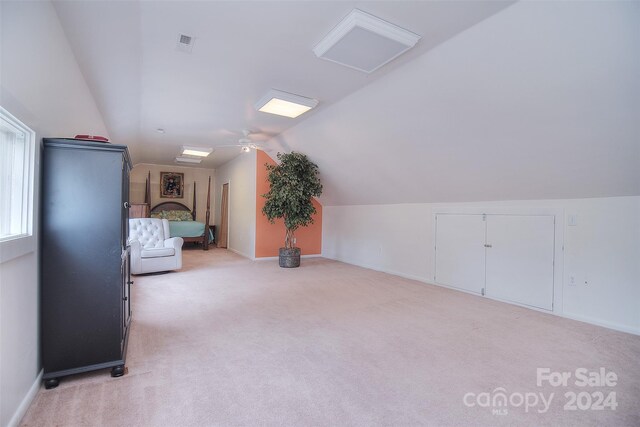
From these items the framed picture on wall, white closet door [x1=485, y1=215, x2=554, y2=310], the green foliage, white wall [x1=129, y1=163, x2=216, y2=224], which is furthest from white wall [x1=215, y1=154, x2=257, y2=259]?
white closet door [x1=485, y1=215, x2=554, y2=310]

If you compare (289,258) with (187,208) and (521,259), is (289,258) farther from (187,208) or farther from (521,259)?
(187,208)

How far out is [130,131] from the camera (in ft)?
17.6

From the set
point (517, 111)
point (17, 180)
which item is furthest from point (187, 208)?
point (517, 111)

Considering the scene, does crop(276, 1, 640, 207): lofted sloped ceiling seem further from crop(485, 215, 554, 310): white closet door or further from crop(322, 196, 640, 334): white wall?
crop(485, 215, 554, 310): white closet door

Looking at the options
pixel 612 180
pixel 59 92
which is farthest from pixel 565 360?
pixel 59 92

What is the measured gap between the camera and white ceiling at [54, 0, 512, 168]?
6.98 ft

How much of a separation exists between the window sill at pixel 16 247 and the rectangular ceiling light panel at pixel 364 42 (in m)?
2.34

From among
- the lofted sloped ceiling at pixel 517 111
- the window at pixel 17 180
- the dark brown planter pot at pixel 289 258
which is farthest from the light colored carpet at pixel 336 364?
the dark brown planter pot at pixel 289 258

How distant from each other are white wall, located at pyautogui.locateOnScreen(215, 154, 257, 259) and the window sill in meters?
4.94

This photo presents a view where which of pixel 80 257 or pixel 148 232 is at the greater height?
pixel 80 257

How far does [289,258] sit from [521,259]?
367 centimetres

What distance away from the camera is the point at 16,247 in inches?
59.8

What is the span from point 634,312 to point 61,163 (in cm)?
471

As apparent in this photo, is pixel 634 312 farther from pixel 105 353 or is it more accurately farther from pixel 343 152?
pixel 105 353
